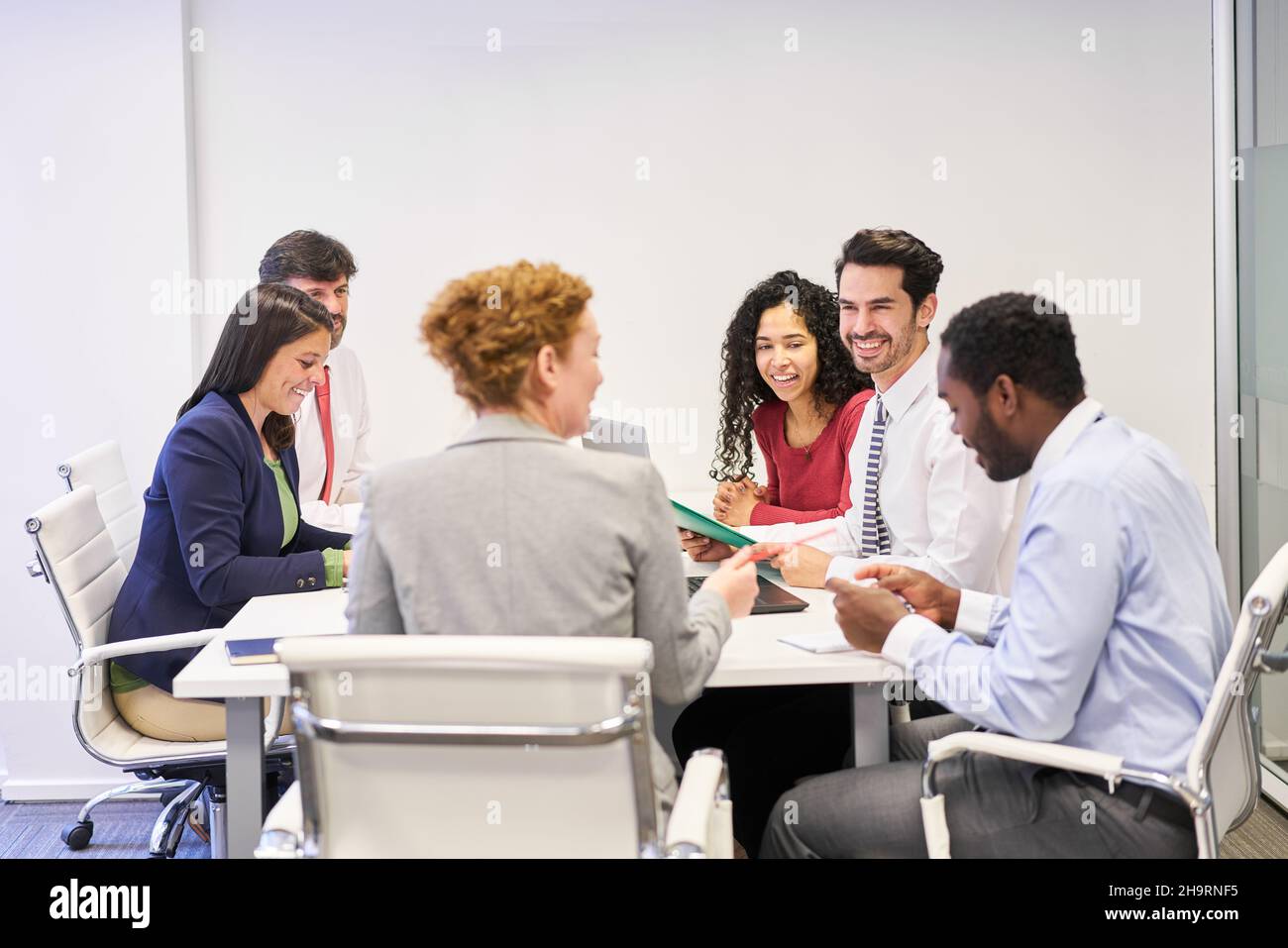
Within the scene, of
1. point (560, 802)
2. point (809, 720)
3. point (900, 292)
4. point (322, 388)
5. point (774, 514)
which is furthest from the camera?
point (322, 388)

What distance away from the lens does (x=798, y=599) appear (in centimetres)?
245

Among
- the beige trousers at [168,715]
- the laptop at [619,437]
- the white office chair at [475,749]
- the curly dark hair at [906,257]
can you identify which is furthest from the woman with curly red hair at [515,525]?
the curly dark hair at [906,257]

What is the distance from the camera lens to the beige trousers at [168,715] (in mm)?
2666

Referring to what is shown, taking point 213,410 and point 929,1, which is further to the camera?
point 929,1

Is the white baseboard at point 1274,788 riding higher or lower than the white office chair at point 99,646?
lower

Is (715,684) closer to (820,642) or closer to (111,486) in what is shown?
(820,642)

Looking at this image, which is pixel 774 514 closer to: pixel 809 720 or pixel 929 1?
pixel 809 720

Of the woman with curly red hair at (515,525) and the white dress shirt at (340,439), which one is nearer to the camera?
the woman with curly red hair at (515,525)

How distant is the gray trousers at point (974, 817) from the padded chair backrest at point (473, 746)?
21.9 inches

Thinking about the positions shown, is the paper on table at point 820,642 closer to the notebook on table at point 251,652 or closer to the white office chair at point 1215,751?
the white office chair at point 1215,751

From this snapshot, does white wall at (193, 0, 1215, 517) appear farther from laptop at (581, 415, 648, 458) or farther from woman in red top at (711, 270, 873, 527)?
laptop at (581, 415, 648, 458)

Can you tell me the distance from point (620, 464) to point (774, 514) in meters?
1.67

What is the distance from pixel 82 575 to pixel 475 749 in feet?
5.07

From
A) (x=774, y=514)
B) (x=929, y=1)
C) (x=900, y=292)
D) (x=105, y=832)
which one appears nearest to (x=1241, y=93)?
(x=929, y=1)
